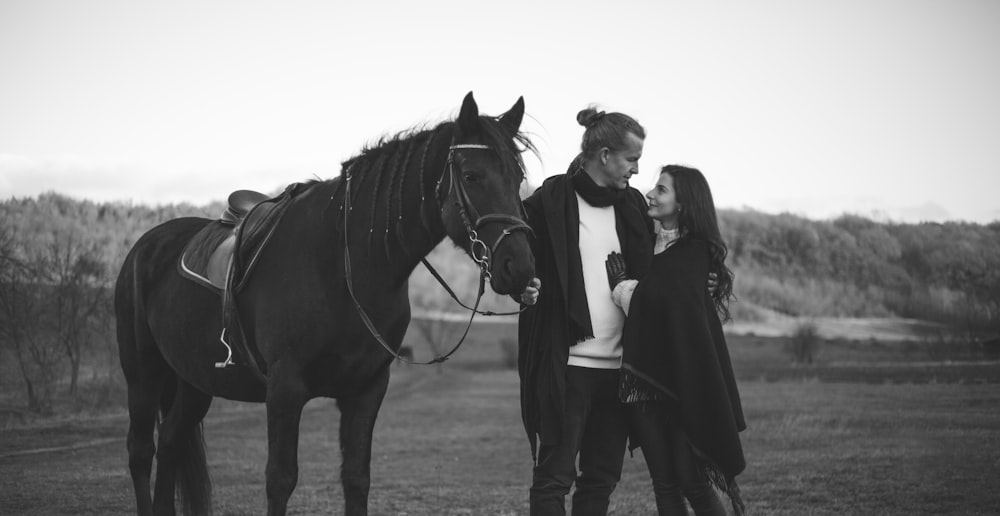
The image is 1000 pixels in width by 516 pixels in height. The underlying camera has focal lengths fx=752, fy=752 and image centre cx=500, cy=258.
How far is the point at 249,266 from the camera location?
14.9 ft

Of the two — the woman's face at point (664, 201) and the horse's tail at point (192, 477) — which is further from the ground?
the woman's face at point (664, 201)

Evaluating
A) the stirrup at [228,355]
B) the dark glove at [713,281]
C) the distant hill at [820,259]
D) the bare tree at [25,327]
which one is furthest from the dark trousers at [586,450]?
the bare tree at [25,327]

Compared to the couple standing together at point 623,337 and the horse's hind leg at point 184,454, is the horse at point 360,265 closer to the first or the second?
the couple standing together at point 623,337

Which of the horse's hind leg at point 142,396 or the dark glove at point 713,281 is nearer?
the dark glove at point 713,281

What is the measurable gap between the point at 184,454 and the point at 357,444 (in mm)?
2426

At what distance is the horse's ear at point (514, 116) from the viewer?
4.07 metres

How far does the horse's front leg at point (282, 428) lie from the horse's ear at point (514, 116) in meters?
1.78

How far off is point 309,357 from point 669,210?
2135 mm

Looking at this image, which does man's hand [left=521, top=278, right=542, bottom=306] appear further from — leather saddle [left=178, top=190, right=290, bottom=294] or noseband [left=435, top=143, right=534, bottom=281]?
leather saddle [left=178, top=190, right=290, bottom=294]

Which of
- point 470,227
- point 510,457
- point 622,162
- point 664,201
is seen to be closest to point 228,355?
point 470,227

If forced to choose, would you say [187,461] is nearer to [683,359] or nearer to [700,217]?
[683,359]

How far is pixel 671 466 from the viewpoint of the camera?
4109 millimetres

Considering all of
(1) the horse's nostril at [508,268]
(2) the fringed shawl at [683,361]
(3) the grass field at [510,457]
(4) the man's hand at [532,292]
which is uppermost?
(1) the horse's nostril at [508,268]

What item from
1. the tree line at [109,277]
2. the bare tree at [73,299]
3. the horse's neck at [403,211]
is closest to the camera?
the horse's neck at [403,211]
